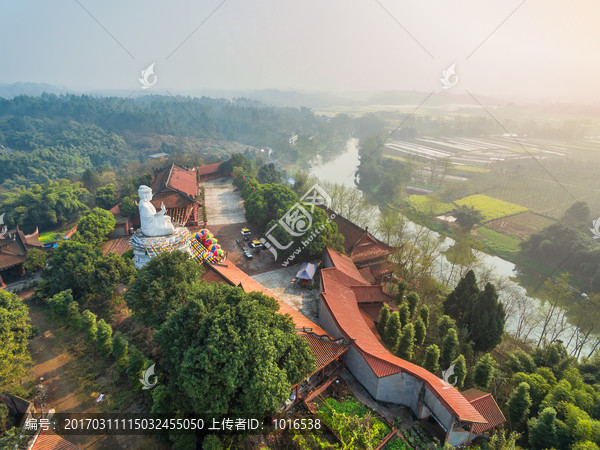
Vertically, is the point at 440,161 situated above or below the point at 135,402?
above

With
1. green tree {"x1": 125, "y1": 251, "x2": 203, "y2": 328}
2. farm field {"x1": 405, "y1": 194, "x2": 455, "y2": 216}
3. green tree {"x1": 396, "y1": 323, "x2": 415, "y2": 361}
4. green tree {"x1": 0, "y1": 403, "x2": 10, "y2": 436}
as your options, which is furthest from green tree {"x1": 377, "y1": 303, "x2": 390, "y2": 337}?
farm field {"x1": 405, "y1": 194, "x2": 455, "y2": 216}

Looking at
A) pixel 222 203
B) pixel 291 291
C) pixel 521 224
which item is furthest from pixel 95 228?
pixel 521 224

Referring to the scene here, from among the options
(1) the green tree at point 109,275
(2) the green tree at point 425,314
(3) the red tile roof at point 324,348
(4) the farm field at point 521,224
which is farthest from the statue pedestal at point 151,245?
(4) the farm field at point 521,224

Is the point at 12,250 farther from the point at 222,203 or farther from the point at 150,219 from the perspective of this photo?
the point at 222,203

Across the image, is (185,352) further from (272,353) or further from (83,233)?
(83,233)

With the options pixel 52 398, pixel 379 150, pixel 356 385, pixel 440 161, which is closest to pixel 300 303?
pixel 356 385

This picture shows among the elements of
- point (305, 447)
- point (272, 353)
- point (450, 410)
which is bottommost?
point (305, 447)
